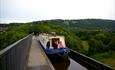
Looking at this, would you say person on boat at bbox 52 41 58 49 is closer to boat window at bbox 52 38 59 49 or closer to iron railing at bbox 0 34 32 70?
boat window at bbox 52 38 59 49

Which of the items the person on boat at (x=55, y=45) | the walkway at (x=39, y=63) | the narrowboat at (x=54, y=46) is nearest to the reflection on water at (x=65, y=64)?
the narrowboat at (x=54, y=46)

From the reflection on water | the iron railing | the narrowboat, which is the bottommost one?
the reflection on water

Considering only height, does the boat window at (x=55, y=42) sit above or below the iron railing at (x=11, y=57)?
below

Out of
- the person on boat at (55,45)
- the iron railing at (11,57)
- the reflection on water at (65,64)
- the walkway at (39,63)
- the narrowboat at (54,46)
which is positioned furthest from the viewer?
the person on boat at (55,45)

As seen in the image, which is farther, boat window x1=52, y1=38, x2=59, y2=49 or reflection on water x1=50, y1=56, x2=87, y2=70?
boat window x1=52, y1=38, x2=59, y2=49

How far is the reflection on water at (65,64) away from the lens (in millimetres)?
26722

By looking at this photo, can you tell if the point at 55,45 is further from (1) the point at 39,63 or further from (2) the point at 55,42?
(1) the point at 39,63

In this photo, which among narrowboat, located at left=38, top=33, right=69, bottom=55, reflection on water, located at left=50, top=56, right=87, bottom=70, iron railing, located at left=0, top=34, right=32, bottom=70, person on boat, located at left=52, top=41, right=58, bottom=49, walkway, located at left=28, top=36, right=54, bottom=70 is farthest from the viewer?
person on boat, located at left=52, top=41, right=58, bottom=49

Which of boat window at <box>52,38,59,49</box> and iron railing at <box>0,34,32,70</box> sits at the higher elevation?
iron railing at <box>0,34,32,70</box>

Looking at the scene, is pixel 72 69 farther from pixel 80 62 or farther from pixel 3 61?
pixel 3 61

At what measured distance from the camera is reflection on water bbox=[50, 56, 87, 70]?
87.7 feet

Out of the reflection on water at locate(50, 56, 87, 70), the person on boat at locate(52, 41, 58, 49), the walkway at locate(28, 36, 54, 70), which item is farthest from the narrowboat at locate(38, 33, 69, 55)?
the walkway at locate(28, 36, 54, 70)

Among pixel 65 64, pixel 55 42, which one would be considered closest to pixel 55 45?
pixel 55 42

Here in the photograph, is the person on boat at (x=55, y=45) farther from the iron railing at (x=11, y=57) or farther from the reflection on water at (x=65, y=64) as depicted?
the iron railing at (x=11, y=57)
